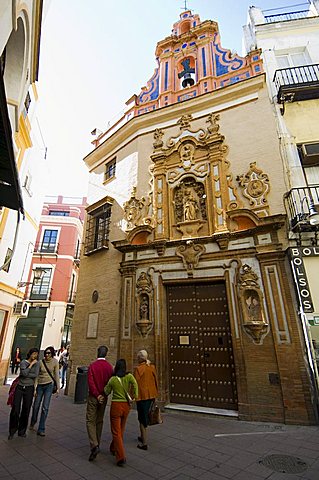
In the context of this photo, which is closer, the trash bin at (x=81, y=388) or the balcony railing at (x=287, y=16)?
the trash bin at (x=81, y=388)

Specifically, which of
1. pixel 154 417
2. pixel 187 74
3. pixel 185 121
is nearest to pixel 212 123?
pixel 185 121

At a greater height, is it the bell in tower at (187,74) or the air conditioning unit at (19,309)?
the bell in tower at (187,74)

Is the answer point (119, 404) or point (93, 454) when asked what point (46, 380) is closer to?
point (93, 454)

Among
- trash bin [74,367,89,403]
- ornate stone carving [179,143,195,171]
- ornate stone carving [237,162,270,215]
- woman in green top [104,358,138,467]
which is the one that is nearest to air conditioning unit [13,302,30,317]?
trash bin [74,367,89,403]

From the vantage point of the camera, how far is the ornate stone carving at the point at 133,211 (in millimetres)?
9508

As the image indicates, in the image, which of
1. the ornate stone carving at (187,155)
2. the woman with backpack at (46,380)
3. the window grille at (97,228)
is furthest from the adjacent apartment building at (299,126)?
the window grille at (97,228)

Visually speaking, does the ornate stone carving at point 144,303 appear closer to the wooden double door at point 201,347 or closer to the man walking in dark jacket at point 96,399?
the wooden double door at point 201,347

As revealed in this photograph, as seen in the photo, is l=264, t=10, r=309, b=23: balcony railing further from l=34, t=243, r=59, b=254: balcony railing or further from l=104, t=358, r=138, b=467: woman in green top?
l=34, t=243, r=59, b=254: balcony railing

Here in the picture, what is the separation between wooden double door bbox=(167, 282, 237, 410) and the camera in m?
6.73

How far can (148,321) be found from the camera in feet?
25.5

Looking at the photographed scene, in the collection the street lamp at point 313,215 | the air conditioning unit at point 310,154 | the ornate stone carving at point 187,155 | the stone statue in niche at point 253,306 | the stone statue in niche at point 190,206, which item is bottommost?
the stone statue in niche at point 253,306

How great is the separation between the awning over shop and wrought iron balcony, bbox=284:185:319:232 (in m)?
6.35

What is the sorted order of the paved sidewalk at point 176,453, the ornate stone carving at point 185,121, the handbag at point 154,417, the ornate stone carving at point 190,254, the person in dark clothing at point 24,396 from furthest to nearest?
the ornate stone carving at point 185,121
the ornate stone carving at point 190,254
the person in dark clothing at point 24,396
the handbag at point 154,417
the paved sidewalk at point 176,453

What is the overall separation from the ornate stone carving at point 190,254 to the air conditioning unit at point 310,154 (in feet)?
12.9
